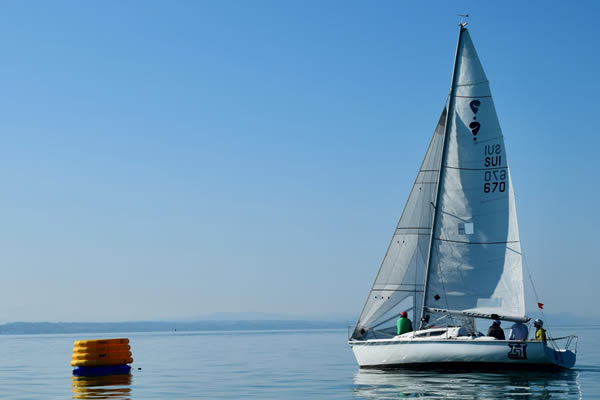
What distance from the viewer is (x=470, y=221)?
33.5m

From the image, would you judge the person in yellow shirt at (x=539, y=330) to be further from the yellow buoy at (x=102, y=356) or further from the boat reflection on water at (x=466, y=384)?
the yellow buoy at (x=102, y=356)

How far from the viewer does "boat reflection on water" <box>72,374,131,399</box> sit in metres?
22.5

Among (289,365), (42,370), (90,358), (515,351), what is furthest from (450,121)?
(42,370)

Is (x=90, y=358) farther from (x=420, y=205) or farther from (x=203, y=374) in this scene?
(x=420, y=205)

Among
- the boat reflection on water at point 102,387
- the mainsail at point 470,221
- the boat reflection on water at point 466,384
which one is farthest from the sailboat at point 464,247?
the boat reflection on water at point 102,387

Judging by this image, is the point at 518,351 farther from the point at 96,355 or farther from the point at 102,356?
the point at 96,355

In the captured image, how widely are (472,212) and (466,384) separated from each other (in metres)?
10.0

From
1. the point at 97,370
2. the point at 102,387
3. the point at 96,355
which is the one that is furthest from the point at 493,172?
the point at 102,387

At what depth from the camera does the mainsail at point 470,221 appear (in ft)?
108

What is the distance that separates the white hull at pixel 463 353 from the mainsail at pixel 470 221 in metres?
2.80

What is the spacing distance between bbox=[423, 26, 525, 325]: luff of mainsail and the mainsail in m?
0.04

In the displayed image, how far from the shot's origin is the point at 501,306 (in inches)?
1281

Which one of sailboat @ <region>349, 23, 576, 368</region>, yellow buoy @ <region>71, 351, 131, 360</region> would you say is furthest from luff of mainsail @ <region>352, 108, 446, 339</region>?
yellow buoy @ <region>71, 351, 131, 360</region>

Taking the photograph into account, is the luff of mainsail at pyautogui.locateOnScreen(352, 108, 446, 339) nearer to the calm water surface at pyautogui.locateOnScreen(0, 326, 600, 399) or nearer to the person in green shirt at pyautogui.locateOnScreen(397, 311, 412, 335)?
the person in green shirt at pyautogui.locateOnScreen(397, 311, 412, 335)
